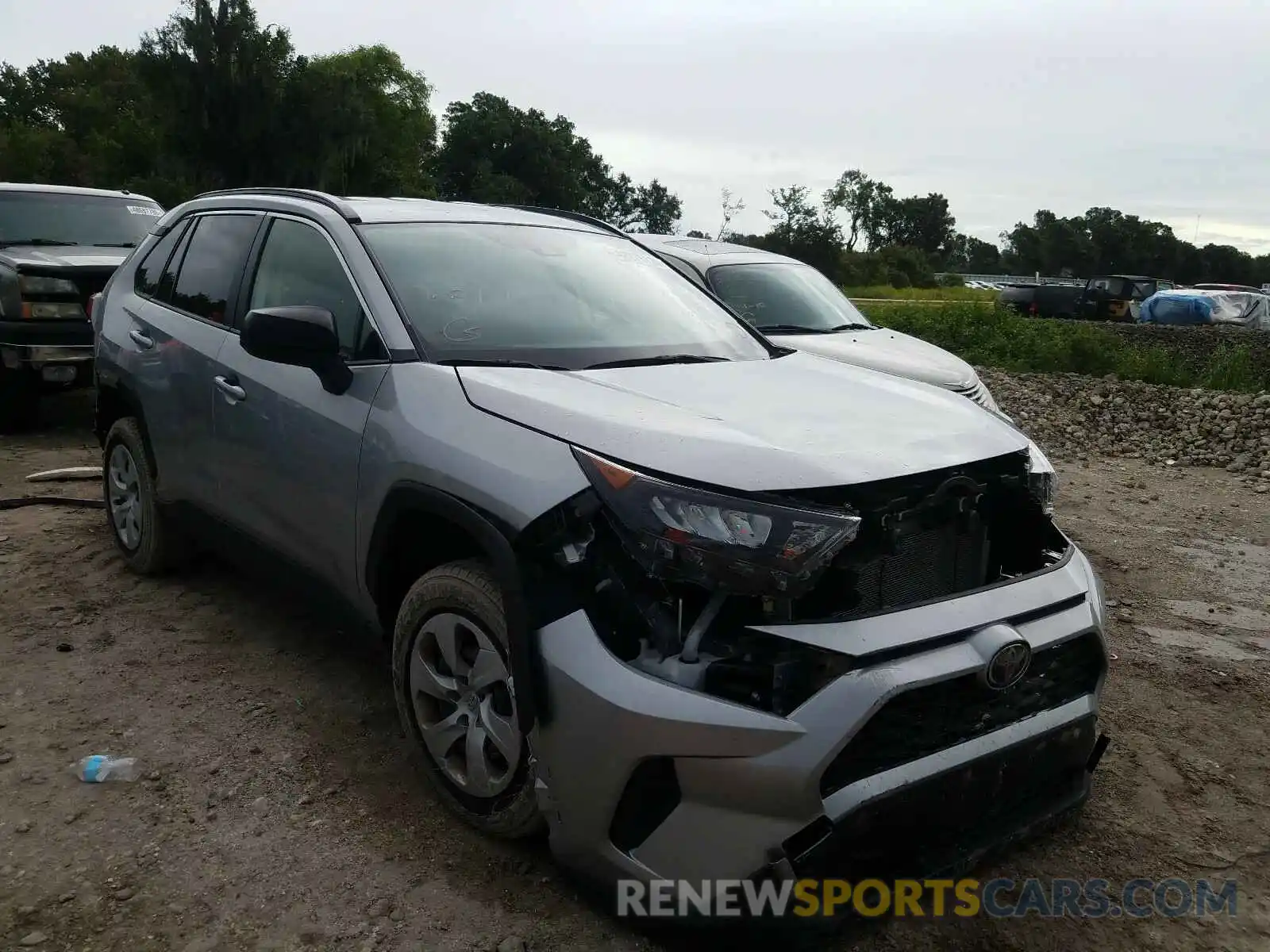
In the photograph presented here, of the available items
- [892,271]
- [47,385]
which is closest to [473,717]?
[47,385]

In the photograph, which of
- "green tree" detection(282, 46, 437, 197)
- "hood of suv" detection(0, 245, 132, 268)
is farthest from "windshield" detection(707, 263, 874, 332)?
"green tree" detection(282, 46, 437, 197)

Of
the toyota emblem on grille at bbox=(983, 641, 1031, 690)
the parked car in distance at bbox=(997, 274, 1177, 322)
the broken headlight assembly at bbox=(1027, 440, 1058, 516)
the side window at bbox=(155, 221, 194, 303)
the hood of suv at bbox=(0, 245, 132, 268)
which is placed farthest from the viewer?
the parked car in distance at bbox=(997, 274, 1177, 322)

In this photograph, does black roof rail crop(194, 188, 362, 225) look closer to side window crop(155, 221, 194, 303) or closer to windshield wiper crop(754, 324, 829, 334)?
side window crop(155, 221, 194, 303)

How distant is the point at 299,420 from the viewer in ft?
10.6

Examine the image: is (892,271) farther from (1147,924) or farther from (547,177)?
(1147,924)

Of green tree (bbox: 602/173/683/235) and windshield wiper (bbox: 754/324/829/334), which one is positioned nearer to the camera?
windshield wiper (bbox: 754/324/829/334)

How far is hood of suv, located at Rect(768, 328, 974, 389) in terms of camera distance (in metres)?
6.64

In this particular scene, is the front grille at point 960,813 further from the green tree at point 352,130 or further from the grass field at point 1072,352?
the green tree at point 352,130

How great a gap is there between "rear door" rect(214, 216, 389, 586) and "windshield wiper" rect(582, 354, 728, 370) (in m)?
0.65

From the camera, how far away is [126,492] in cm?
473

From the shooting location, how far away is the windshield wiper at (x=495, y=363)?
292 centimetres

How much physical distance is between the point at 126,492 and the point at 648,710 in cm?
357

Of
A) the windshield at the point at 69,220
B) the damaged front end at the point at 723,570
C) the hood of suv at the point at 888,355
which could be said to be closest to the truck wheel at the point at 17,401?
the windshield at the point at 69,220

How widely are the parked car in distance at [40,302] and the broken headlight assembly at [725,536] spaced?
700cm
